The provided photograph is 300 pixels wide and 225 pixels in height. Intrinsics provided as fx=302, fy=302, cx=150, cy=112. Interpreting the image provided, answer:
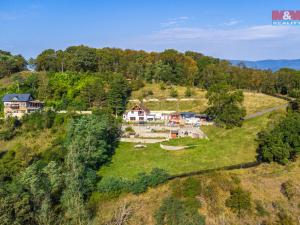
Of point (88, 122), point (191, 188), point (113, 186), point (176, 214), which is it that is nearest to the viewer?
point (176, 214)

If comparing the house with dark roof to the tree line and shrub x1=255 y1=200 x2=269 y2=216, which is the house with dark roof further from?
shrub x1=255 y1=200 x2=269 y2=216

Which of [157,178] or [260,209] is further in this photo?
[157,178]

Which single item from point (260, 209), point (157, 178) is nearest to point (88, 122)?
Answer: point (157, 178)

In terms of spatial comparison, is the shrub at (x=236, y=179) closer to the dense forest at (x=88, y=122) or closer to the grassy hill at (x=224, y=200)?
the grassy hill at (x=224, y=200)

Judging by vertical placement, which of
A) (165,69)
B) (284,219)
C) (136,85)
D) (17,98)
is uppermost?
(165,69)

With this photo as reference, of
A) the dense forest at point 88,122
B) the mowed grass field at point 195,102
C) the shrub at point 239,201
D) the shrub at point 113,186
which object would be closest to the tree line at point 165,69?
the dense forest at point 88,122

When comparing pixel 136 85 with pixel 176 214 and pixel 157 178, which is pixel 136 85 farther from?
pixel 176 214

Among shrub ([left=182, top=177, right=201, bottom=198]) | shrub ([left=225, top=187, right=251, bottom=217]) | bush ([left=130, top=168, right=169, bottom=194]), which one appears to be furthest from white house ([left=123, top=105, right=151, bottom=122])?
shrub ([left=225, top=187, right=251, bottom=217])

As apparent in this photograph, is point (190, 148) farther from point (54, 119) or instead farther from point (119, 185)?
point (54, 119)
